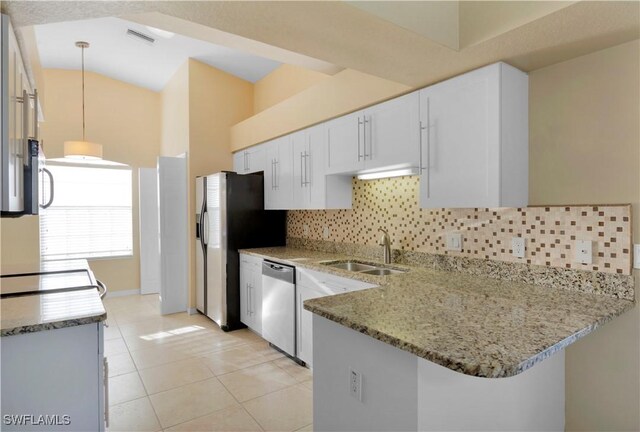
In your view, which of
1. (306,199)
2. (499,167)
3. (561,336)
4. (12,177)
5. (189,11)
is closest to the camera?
(561,336)

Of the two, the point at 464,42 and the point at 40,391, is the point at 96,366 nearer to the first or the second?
the point at 40,391

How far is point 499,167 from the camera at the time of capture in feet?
6.57

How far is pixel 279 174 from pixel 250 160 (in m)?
0.79

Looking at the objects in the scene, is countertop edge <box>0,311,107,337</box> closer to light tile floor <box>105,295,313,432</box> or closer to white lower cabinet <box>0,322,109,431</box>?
white lower cabinet <box>0,322,109,431</box>

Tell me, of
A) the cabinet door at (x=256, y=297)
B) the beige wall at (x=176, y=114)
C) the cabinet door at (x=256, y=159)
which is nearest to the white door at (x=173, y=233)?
the beige wall at (x=176, y=114)

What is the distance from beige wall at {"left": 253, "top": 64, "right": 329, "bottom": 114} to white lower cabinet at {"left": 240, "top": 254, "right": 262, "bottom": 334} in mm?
2020

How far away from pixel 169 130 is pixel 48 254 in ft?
8.23

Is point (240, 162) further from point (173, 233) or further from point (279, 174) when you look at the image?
point (173, 233)

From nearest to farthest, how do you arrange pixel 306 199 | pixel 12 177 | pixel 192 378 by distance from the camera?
pixel 12 177, pixel 192 378, pixel 306 199

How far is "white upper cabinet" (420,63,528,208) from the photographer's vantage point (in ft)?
6.62

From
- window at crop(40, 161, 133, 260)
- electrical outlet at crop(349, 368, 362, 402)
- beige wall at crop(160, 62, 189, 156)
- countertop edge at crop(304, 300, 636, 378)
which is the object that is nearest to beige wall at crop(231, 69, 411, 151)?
beige wall at crop(160, 62, 189, 156)

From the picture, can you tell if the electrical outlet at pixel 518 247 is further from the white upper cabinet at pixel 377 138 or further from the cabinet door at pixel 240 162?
the cabinet door at pixel 240 162

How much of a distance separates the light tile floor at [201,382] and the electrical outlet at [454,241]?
1.50 meters

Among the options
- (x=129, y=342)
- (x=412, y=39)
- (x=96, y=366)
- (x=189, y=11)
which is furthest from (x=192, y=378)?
(x=412, y=39)
